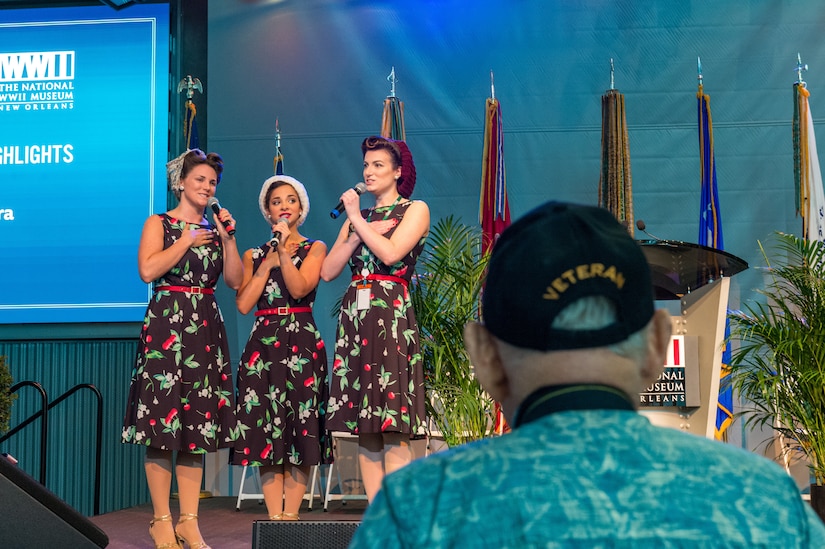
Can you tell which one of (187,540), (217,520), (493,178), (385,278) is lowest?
(217,520)

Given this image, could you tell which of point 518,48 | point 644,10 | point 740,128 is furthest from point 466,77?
point 740,128

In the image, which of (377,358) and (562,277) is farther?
(377,358)

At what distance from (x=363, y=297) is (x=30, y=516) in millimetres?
1749

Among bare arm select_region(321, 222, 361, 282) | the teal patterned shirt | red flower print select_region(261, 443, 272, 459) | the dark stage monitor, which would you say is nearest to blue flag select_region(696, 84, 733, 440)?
bare arm select_region(321, 222, 361, 282)

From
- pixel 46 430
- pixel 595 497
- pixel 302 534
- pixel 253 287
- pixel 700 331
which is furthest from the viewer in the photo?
pixel 46 430

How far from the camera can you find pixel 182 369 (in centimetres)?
362

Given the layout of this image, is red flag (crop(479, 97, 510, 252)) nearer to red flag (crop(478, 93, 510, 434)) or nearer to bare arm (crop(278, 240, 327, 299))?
red flag (crop(478, 93, 510, 434))

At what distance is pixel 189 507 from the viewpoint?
362 cm

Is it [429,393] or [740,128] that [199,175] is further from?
[740,128]

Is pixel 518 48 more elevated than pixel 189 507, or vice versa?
pixel 518 48

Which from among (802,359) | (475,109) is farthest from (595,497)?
(475,109)

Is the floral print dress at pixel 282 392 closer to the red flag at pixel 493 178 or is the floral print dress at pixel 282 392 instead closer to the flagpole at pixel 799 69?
the red flag at pixel 493 178

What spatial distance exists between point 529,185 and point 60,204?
10.4ft

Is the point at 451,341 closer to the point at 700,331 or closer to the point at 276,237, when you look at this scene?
A: the point at 276,237
